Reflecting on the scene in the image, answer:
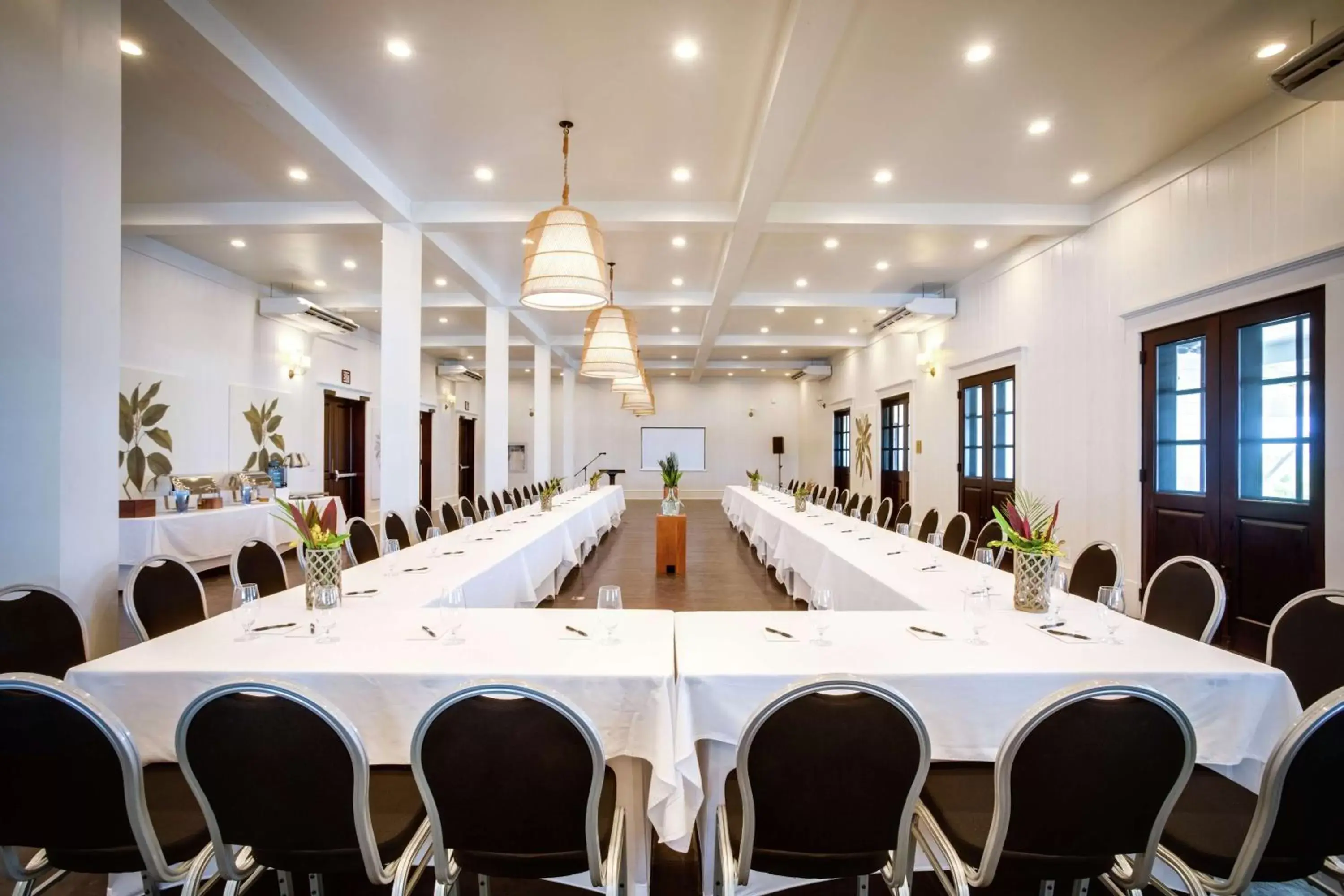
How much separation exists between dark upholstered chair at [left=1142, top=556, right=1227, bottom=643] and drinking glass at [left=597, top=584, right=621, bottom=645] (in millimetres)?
2248

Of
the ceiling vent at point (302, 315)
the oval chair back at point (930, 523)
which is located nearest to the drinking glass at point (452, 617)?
the oval chair back at point (930, 523)

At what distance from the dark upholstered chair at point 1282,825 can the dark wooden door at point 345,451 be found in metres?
11.9

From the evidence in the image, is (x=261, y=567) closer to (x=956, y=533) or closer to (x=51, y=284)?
(x=51, y=284)

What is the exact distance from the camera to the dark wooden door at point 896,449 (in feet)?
36.6

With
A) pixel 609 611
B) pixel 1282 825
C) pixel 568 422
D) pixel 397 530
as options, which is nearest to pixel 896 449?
pixel 568 422

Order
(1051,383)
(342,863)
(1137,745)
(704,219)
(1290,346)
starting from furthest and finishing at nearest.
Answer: (1051,383) < (704,219) < (1290,346) < (342,863) < (1137,745)

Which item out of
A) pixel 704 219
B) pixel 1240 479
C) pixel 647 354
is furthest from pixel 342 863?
pixel 647 354

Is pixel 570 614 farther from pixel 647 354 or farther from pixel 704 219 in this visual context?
pixel 647 354

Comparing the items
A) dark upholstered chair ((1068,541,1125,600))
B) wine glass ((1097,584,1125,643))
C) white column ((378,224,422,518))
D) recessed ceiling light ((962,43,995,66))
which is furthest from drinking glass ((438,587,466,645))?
recessed ceiling light ((962,43,995,66))

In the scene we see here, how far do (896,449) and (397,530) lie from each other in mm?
9158

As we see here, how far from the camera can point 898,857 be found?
1.55 m

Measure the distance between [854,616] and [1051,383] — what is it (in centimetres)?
550

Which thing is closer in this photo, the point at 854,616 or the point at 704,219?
the point at 854,616

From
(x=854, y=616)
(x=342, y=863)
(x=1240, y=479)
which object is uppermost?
(x=1240, y=479)
